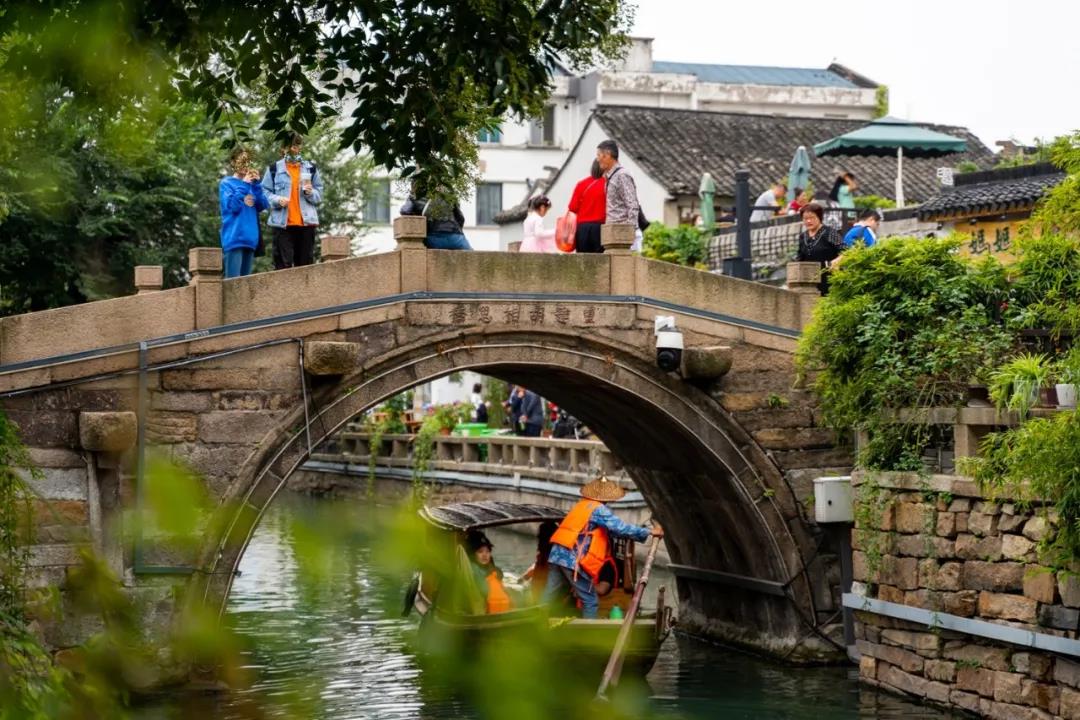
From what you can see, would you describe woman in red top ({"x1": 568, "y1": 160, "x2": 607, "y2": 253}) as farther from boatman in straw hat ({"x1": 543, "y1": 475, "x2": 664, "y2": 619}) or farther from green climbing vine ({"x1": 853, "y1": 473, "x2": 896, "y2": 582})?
green climbing vine ({"x1": 853, "y1": 473, "x2": 896, "y2": 582})

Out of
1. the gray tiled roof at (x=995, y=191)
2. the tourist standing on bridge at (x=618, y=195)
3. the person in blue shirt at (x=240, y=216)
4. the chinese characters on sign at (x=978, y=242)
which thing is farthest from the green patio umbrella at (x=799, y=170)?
the person in blue shirt at (x=240, y=216)

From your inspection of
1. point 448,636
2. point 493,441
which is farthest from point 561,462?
point 448,636

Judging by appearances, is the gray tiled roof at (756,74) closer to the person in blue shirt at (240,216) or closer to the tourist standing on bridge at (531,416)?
the tourist standing on bridge at (531,416)

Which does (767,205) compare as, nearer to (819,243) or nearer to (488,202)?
(819,243)

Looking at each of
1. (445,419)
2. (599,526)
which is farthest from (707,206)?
(599,526)

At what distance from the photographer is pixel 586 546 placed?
1305cm

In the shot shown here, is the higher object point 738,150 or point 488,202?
point 488,202

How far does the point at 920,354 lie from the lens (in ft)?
38.8

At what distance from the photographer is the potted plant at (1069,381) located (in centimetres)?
998

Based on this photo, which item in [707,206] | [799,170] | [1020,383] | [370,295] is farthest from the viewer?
[707,206]

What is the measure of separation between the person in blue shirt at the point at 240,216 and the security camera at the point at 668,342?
10.0 ft

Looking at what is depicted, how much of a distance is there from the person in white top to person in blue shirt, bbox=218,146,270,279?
2.47m

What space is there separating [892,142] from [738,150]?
7897 mm

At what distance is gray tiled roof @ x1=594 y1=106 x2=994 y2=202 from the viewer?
27.8 metres
